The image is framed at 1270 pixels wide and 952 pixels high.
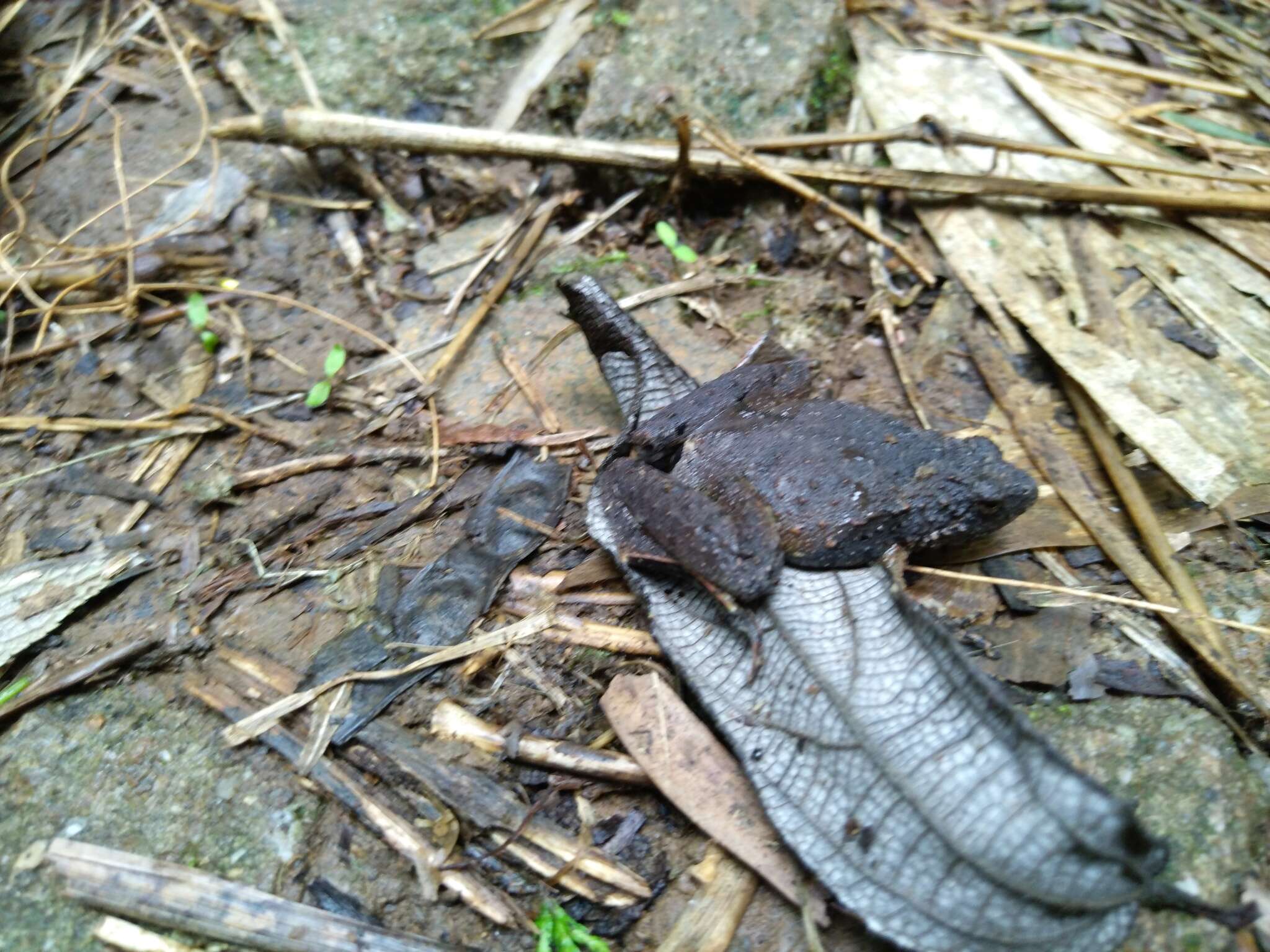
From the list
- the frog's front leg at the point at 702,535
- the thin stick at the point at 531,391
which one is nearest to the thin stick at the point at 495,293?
the thin stick at the point at 531,391

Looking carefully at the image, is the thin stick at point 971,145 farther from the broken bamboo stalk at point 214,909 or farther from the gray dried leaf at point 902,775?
the broken bamboo stalk at point 214,909

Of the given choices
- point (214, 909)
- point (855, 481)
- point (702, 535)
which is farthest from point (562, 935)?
point (855, 481)

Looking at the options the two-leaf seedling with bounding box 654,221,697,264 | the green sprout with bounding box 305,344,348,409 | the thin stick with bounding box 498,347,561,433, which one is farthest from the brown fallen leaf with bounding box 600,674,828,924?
the two-leaf seedling with bounding box 654,221,697,264

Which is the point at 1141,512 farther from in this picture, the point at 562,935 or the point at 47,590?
the point at 47,590

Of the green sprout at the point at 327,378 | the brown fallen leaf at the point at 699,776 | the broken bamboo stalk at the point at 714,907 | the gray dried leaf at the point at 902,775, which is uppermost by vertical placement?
the green sprout at the point at 327,378

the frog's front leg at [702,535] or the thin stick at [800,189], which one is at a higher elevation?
the thin stick at [800,189]

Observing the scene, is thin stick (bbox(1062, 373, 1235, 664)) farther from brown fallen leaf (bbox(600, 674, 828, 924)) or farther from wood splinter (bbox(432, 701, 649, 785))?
wood splinter (bbox(432, 701, 649, 785))
